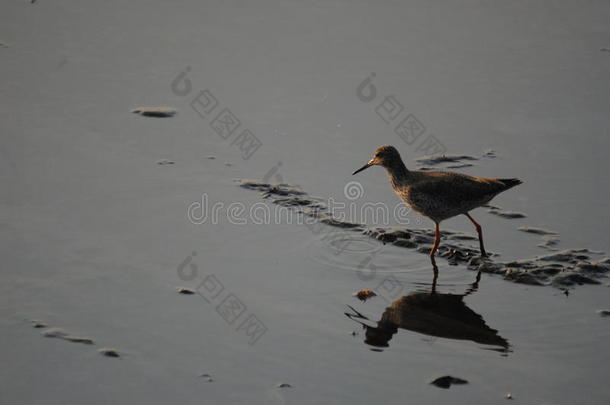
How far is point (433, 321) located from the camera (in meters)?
7.01

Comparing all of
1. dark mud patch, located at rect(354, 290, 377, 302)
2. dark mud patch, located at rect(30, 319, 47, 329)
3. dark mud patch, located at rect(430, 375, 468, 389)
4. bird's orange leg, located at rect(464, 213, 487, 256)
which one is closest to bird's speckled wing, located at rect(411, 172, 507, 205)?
bird's orange leg, located at rect(464, 213, 487, 256)

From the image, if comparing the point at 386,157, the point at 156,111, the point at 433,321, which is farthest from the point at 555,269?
the point at 156,111

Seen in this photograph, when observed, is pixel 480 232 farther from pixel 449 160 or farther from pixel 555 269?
pixel 449 160

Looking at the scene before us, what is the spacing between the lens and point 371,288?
7.47 meters

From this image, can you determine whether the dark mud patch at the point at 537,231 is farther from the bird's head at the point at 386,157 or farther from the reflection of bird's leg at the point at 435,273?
the bird's head at the point at 386,157

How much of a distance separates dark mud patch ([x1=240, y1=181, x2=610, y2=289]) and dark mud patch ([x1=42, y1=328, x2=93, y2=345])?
8.91 feet

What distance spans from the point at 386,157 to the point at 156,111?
304 cm

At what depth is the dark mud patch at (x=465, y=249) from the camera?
7.72 m

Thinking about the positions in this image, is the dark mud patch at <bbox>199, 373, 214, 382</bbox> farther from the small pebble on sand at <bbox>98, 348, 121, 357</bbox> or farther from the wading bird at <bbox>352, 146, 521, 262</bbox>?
the wading bird at <bbox>352, 146, 521, 262</bbox>

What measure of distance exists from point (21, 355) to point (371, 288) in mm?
2986

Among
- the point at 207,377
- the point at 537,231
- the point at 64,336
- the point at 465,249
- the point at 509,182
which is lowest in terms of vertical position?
the point at 207,377

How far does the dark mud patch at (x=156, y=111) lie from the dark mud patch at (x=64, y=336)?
428cm

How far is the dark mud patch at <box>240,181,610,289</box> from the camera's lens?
772 centimetres

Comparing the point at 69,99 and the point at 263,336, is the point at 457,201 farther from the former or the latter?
the point at 69,99
